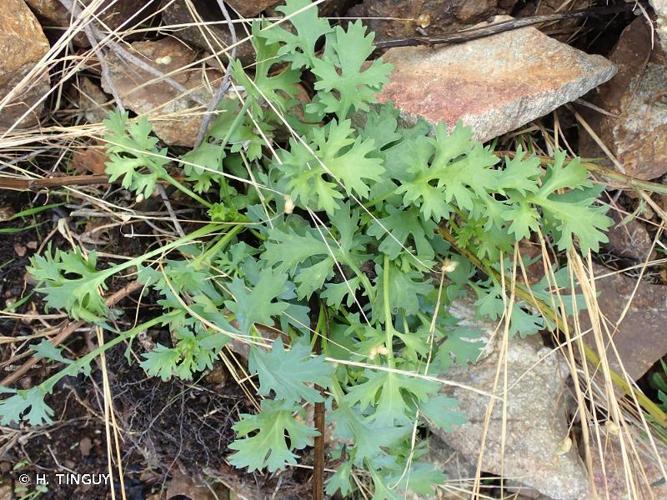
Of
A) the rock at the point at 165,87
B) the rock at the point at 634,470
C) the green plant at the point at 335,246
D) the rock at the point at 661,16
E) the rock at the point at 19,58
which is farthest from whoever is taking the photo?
the rock at the point at 634,470

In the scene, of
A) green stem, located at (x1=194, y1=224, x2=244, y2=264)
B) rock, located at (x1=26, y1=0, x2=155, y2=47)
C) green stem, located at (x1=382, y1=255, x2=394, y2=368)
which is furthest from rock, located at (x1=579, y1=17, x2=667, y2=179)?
rock, located at (x1=26, y1=0, x2=155, y2=47)

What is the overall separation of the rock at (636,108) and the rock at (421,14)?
1.36 feet

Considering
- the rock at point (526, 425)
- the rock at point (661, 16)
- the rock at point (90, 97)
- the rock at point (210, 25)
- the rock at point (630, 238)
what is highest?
the rock at point (210, 25)

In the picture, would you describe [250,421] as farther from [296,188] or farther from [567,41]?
[567,41]

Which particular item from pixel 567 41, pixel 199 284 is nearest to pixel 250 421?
pixel 199 284

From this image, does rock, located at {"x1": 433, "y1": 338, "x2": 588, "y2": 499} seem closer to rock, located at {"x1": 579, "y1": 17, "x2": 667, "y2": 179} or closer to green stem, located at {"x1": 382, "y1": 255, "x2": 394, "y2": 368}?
green stem, located at {"x1": 382, "y1": 255, "x2": 394, "y2": 368}

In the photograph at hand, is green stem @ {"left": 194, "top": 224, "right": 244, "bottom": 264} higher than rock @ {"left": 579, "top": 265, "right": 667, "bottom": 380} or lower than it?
higher

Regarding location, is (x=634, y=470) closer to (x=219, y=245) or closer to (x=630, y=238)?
(x=630, y=238)

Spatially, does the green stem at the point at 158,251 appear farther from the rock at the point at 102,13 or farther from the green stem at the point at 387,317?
the rock at the point at 102,13

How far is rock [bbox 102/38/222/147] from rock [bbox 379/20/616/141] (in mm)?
604

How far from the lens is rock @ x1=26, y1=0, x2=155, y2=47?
2.08 metres

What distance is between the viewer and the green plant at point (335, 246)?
171 centimetres

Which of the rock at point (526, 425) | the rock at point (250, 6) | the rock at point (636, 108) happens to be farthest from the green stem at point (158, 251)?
the rock at point (636, 108)

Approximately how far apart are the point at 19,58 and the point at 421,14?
1.26 metres
